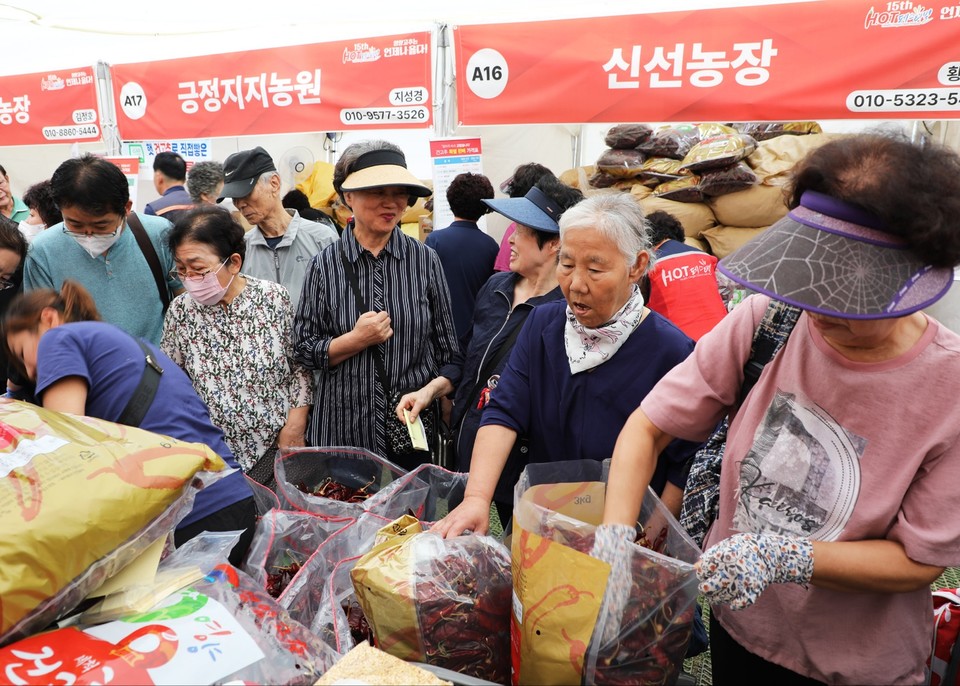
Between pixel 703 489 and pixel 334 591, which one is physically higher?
pixel 703 489

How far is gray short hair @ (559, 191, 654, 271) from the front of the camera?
176cm

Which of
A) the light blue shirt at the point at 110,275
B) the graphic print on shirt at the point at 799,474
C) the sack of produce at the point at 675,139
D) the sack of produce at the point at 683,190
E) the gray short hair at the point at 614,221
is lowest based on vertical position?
the graphic print on shirt at the point at 799,474

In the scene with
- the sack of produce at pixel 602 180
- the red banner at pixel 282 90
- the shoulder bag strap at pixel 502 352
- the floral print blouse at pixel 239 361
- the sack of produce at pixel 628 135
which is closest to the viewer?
the shoulder bag strap at pixel 502 352

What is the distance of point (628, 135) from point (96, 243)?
3892 mm

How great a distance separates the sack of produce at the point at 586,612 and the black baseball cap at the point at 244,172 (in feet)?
8.88

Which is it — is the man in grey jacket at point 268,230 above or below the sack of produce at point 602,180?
below

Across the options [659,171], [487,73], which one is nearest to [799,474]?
[487,73]

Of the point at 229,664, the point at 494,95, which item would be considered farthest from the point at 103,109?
the point at 229,664

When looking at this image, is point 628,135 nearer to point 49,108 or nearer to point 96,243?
point 96,243

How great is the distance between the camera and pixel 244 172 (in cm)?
342

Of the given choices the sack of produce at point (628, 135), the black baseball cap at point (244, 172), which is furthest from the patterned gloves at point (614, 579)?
the sack of produce at point (628, 135)

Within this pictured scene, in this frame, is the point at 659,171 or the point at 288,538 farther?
the point at 659,171

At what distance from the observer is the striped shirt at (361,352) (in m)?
2.65

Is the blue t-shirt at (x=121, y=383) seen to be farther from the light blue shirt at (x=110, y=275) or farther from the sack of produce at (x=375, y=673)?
the light blue shirt at (x=110, y=275)
